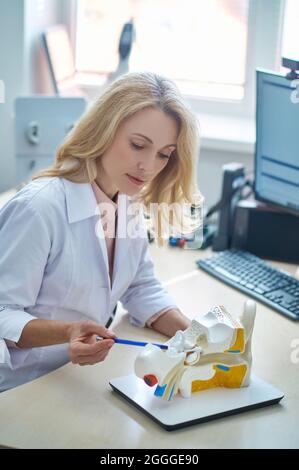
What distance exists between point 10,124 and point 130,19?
59cm

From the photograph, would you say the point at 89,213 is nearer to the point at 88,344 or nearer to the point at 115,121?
the point at 115,121

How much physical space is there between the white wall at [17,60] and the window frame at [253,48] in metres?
0.29

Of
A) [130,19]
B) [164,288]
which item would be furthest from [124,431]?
[130,19]

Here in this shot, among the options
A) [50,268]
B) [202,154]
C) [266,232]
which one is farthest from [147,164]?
[202,154]

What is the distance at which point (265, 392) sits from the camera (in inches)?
57.5

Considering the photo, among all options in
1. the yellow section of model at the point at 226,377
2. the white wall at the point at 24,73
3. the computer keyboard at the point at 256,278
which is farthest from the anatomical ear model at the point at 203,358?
the white wall at the point at 24,73

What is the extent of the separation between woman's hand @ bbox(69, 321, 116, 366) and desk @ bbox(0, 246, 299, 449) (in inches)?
2.9

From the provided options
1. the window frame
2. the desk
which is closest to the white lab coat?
the desk

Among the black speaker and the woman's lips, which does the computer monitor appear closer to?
the black speaker

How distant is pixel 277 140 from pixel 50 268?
858 millimetres

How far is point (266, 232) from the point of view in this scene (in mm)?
2258

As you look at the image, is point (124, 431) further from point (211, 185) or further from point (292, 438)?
point (211, 185)

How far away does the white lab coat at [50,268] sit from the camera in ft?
4.93

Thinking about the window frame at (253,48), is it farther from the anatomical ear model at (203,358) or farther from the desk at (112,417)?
the anatomical ear model at (203,358)
